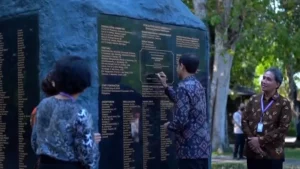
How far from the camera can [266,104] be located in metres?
7.49

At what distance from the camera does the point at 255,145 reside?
7348 mm

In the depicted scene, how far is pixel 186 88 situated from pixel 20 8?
6.18 feet

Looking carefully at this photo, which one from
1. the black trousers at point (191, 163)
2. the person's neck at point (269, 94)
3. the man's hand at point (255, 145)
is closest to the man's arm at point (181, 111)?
the black trousers at point (191, 163)

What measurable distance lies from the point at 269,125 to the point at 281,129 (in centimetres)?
14

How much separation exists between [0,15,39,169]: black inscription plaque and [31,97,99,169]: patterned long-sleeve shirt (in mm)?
1644

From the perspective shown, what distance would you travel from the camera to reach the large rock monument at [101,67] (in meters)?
6.59

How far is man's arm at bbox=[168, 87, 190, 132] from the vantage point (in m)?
6.77

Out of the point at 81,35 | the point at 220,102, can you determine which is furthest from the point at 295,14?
the point at 81,35

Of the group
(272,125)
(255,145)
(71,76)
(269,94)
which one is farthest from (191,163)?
(71,76)

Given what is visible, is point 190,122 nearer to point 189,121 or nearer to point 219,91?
point 189,121

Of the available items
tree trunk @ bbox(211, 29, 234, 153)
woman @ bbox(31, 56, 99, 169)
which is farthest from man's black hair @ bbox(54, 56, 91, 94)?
tree trunk @ bbox(211, 29, 234, 153)

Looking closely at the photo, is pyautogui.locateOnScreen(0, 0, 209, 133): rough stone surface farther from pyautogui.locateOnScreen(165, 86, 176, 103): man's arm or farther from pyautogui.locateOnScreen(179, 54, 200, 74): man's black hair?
pyautogui.locateOnScreen(165, 86, 176, 103): man's arm

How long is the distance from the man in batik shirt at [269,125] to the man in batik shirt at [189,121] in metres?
0.71

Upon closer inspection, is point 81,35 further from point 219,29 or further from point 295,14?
point 295,14
